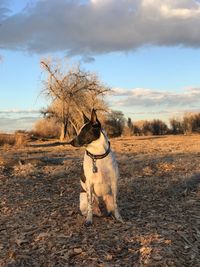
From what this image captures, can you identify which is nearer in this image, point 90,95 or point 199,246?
point 199,246

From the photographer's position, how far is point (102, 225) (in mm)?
6902

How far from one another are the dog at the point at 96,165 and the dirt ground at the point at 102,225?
35 centimetres

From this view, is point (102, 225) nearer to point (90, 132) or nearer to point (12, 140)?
point (90, 132)

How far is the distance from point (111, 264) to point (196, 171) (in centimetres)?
663

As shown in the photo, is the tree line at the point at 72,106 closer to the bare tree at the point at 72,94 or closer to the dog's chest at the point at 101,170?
the bare tree at the point at 72,94

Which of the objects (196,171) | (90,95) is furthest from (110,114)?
(196,171)

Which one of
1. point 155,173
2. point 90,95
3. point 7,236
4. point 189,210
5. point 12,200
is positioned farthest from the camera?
point 90,95

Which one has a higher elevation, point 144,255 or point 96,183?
point 96,183

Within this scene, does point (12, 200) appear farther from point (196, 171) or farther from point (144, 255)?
point (196, 171)

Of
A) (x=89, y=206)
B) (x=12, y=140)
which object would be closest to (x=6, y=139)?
(x=12, y=140)

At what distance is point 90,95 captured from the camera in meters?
38.0

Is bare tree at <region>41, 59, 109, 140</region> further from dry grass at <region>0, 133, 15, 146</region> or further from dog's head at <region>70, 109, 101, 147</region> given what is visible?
dog's head at <region>70, 109, 101, 147</region>

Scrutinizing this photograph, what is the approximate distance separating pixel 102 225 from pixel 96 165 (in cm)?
82

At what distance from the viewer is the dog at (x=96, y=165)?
6.82 m
